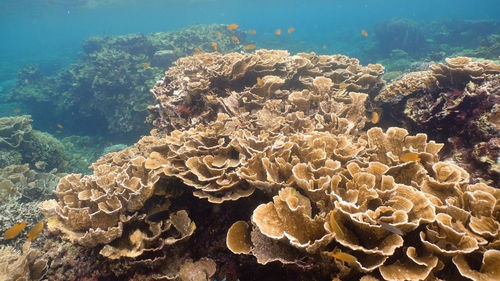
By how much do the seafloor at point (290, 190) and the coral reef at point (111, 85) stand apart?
9.52 meters

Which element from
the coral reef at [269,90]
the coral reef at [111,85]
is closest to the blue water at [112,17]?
the coral reef at [111,85]

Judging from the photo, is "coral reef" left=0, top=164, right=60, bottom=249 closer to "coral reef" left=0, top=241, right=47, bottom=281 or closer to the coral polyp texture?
"coral reef" left=0, top=241, right=47, bottom=281

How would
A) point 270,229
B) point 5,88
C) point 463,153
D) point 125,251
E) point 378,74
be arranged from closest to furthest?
point 270,229 → point 125,251 → point 463,153 → point 378,74 → point 5,88

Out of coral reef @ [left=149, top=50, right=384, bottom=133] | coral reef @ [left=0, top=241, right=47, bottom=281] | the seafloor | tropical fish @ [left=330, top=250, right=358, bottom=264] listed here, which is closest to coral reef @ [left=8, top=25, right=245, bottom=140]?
the seafloor

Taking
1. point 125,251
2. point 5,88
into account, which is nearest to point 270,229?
point 125,251

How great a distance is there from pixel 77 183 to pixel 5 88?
30899mm

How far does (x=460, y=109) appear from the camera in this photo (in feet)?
13.9

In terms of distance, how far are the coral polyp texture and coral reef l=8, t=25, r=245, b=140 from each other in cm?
1196

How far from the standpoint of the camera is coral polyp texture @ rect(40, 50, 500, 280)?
214 centimetres

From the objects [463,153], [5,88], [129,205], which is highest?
[463,153]

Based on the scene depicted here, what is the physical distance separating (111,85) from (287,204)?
57.7 feet

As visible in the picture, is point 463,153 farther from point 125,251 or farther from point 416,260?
point 125,251

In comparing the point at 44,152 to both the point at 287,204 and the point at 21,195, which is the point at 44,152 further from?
the point at 287,204

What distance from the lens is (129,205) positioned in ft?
11.3
